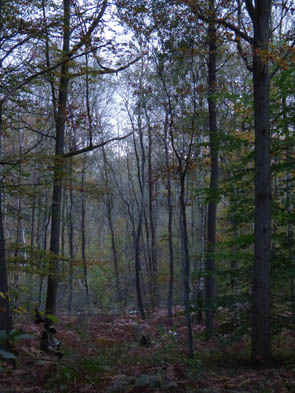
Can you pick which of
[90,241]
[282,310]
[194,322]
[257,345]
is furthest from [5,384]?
[90,241]

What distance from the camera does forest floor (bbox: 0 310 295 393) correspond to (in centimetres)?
385

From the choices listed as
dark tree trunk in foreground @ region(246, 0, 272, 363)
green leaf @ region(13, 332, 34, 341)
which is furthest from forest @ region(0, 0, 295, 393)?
green leaf @ region(13, 332, 34, 341)

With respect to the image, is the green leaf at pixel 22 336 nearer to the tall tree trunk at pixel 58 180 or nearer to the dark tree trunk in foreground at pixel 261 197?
the dark tree trunk in foreground at pixel 261 197

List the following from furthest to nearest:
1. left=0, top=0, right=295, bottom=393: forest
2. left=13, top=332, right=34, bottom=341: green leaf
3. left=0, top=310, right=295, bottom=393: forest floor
Result: 1. left=0, top=0, right=295, bottom=393: forest
2. left=0, top=310, right=295, bottom=393: forest floor
3. left=13, top=332, right=34, bottom=341: green leaf

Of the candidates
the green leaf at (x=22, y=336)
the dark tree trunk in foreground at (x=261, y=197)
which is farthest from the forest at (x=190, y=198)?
the green leaf at (x=22, y=336)

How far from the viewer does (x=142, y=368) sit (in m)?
6.33

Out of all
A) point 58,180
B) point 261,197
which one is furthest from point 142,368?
point 58,180

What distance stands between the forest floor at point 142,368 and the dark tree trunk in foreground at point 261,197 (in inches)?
23.0

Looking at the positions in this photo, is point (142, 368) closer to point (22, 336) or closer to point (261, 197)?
point (261, 197)

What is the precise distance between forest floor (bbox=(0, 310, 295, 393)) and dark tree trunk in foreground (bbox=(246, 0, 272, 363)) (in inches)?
23.0

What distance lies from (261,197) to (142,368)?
11.0ft

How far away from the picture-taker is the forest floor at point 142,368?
3850 mm

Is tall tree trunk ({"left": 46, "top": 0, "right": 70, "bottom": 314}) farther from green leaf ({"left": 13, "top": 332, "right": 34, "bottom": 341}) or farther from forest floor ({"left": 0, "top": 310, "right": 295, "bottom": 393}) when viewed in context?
green leaf ({"left": 13, "top": 332, "right": 34, "bottom": 341})

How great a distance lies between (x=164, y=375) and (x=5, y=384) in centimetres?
207
